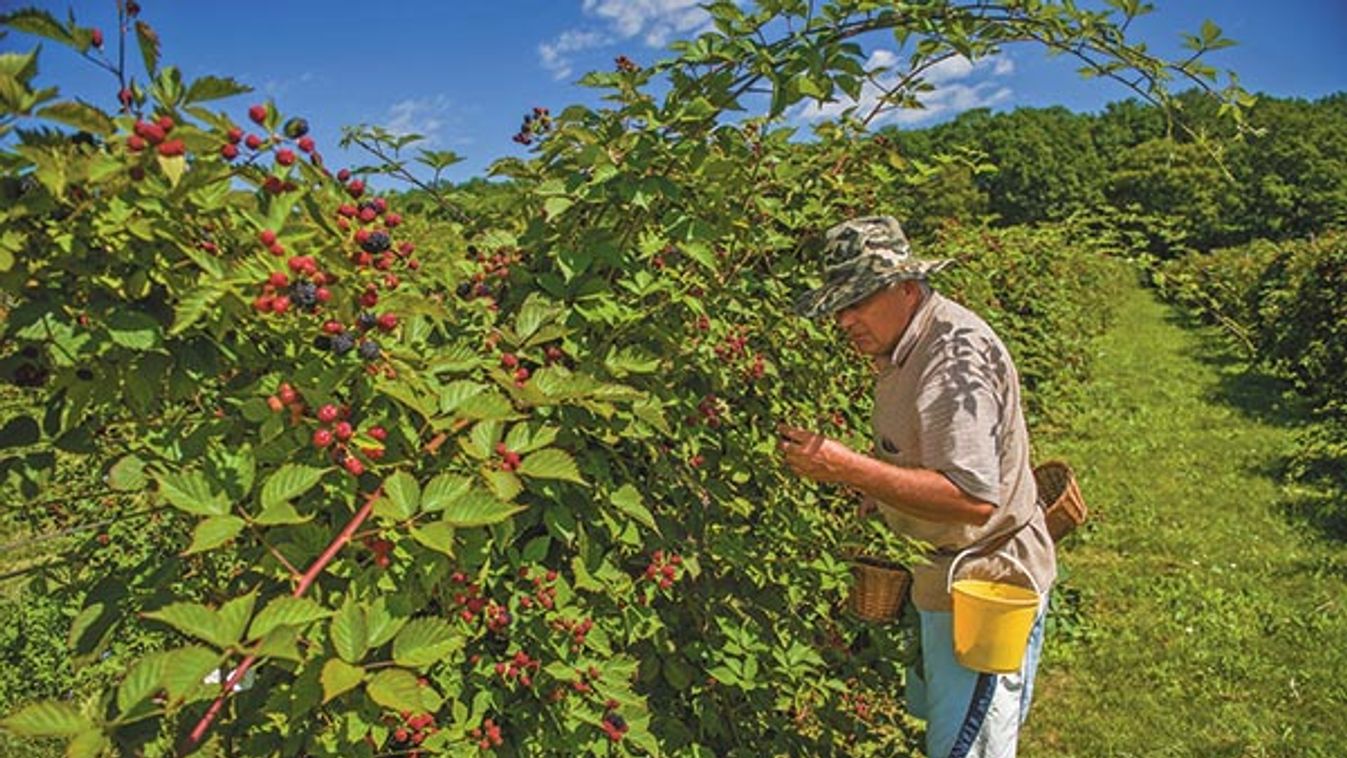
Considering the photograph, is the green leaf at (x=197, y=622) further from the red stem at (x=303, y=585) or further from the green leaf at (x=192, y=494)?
the green leaf at (x=192, y=494)

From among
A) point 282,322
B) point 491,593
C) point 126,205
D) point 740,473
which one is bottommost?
point 491,593

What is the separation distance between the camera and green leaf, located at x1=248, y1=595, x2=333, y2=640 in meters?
1.19

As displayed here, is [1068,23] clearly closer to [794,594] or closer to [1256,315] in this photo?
[794,594]

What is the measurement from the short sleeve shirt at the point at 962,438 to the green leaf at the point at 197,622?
1.50 metres

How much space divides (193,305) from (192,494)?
0.26 meters

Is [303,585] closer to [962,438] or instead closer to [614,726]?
[614,726]

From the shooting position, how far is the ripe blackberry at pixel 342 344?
1.38 meters

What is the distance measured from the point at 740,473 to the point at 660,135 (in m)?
0.90

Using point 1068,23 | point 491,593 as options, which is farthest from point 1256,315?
point 491,593

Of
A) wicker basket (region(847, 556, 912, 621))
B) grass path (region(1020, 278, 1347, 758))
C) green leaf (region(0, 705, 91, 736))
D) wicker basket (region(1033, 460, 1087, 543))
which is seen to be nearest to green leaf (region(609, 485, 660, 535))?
green leaf (region(0, 705, 91, 736))

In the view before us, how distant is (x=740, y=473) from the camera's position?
94.1 inches

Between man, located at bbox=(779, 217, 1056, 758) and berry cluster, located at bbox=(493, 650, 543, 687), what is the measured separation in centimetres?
77

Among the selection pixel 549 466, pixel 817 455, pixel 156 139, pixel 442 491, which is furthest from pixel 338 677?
pixel 817 455

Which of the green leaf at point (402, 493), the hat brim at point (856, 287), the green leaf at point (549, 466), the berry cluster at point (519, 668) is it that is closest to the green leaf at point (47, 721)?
the green leaf at point (402, 493)
